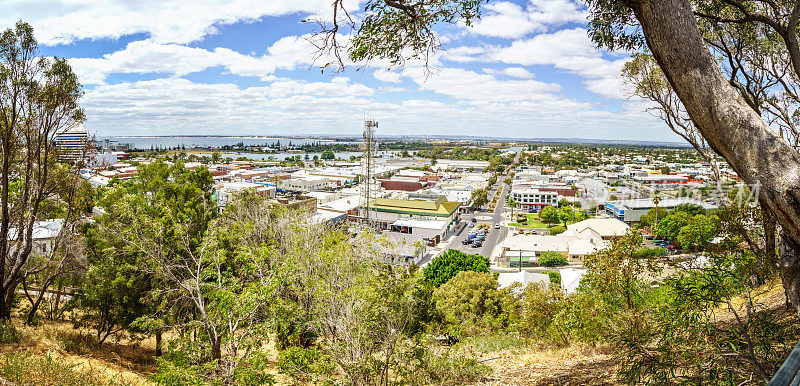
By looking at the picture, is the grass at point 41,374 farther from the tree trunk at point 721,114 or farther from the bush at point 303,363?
the tree trunk at point 721,114

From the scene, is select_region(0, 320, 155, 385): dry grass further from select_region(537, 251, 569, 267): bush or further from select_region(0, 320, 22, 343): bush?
select_region(537, 251, 569, 267): bush

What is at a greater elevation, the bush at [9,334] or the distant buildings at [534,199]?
the bush at [9,334]

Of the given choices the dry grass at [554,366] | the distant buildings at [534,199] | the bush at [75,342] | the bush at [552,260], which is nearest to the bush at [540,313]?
the dry grass at [554,366]

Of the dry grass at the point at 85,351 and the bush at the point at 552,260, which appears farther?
the bush at the point at 552,260

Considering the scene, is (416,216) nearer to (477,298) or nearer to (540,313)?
(477,298)

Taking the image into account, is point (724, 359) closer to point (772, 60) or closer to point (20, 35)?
point (772, 60)

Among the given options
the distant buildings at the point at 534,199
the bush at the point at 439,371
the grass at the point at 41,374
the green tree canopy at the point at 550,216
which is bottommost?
the green tree canopy at the point at 550,216

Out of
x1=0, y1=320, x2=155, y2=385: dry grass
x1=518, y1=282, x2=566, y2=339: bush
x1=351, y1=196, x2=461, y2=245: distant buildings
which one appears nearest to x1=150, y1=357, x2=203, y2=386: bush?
x1=0, y1=320, x2=155, y2=385: dry grass

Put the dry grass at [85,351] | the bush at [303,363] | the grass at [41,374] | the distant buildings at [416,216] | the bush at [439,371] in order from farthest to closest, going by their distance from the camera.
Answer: the distant buildings at [416,216]
the dry grass at [85,351]
the bush at [439,371]
the bush at [303,363]
the grass at [41,374]
